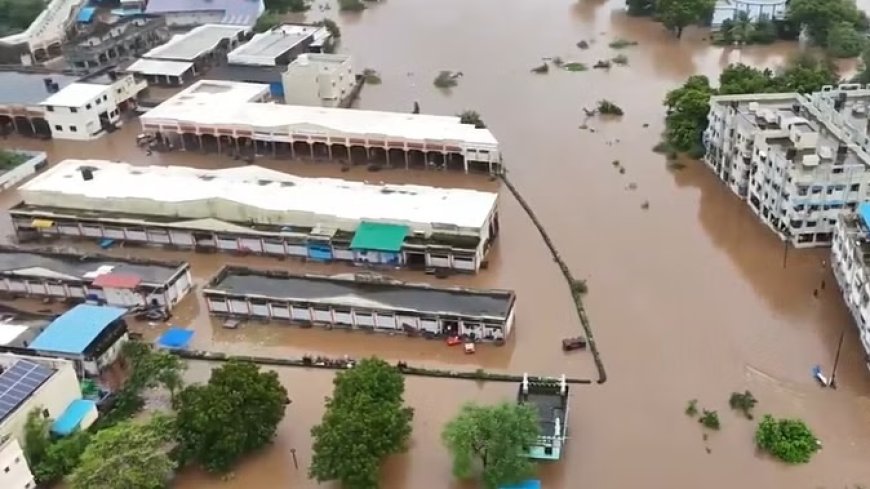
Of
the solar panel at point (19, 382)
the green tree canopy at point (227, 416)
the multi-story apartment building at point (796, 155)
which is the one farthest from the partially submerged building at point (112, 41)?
the multi-story apartment building at point (796, 155)

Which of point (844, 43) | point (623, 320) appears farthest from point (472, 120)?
point (844, 43)

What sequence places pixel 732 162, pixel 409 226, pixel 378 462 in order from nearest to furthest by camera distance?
pixel 378 462, pixel 409 226, pixel 732 162

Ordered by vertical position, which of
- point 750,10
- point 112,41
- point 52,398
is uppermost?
point 112,41

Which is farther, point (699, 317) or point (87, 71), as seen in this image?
point (87, 71)

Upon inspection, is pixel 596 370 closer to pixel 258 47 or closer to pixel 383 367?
pixel 383 367

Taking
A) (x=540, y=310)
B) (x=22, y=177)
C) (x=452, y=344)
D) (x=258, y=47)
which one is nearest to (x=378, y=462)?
(x=452, y=344)

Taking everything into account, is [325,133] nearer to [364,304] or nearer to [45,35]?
[364,304]

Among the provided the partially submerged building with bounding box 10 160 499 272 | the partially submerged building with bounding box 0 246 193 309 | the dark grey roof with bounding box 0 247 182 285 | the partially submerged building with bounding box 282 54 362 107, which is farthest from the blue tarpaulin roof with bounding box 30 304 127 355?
the partially submerged building with bounding box 282 54 362 107
